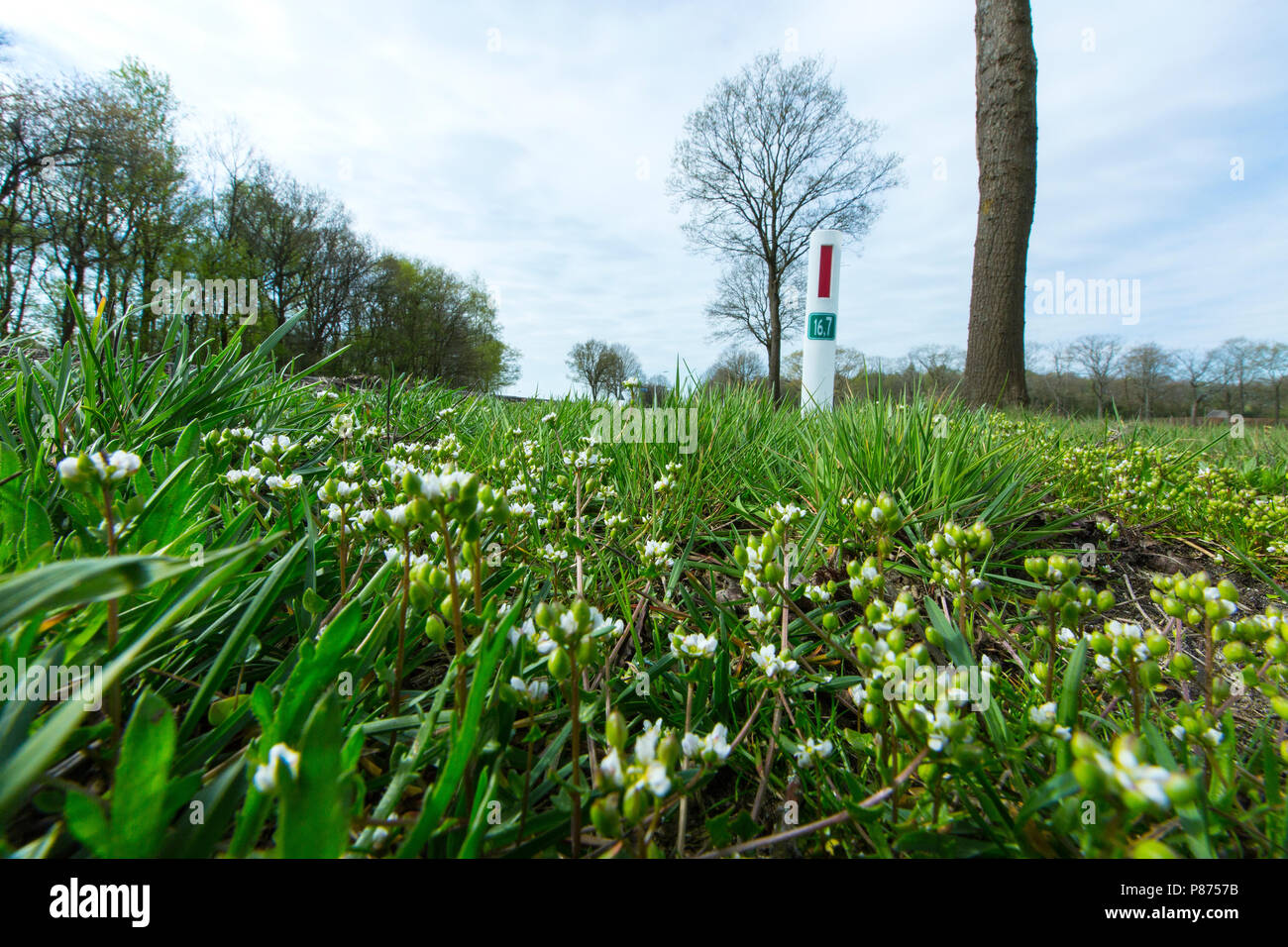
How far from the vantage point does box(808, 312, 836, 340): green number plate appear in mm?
4410

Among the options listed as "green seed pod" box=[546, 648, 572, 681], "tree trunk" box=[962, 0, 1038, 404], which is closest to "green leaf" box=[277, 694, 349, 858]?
"green seed pod" box=[546, 648, 572, 681]

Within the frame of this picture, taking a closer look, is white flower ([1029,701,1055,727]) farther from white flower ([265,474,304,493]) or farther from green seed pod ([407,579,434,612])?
white flower ([265,474,304,493])

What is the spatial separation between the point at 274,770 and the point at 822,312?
4.59 metres

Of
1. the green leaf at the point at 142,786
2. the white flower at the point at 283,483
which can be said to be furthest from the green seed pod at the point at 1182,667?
the white flower at the point at 283,483

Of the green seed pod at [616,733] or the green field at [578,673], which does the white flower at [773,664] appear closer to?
the green field at [578,673]

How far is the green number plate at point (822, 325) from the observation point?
14.5ft

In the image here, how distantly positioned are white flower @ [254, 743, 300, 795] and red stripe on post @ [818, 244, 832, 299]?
15.4ft

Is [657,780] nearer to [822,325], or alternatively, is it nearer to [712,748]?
[712,748]

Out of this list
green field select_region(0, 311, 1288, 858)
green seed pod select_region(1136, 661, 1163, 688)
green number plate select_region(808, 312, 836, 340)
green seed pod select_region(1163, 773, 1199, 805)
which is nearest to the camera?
green seed pod select_region(1163, 773, 1199, 805)

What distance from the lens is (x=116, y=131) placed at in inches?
771

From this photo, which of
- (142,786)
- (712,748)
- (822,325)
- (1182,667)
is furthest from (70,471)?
(822,325)

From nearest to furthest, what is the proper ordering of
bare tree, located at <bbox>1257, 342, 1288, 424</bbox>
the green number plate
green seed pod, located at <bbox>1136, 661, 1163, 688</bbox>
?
1. green seed pod, located at <bbox>1136, 661, 1163, 688</bbox>
2. the green number plate
3. bare tree, located at <bbox>1257, 342, 1288, 424</bbox>

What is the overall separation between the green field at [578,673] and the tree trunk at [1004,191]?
4136 mm
